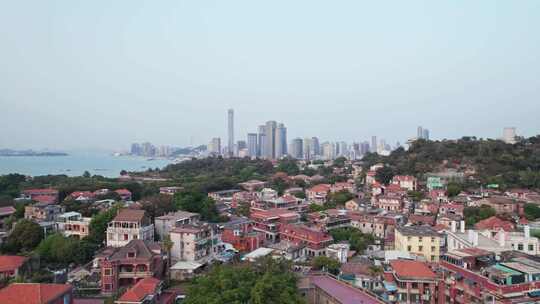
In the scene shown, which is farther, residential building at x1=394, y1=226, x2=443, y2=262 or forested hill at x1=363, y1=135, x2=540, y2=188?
forested hill at x1=363, y1=135, x2=540, y2=188

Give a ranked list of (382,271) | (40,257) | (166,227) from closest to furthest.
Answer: (382,271), (40,257), (166,227)

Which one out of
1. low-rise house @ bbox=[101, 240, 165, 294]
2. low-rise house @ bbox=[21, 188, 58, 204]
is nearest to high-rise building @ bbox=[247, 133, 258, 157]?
low-rise house @ bbox=[21, 188, 58, 204]

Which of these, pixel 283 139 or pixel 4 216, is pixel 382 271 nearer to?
pixel 4 216

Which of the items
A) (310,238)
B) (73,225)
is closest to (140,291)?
(310,238)

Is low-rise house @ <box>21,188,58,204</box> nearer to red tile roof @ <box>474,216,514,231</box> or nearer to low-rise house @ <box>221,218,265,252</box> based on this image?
low-rise house @ <box>221,218,265,252</box>

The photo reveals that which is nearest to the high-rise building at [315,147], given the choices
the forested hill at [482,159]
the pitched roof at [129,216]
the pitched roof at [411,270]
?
the forested hill at [482,159]

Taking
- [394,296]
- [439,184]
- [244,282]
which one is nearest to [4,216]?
[244,282]
